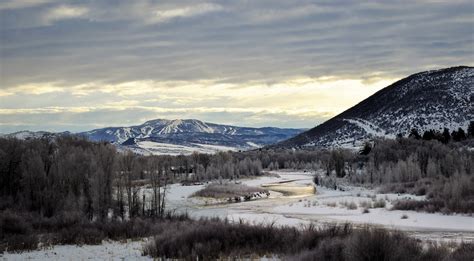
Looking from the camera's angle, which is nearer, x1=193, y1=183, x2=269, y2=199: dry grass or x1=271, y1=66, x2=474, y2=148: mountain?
Answer: x1=193, y1=183, x2=269, y2=199: dry grass

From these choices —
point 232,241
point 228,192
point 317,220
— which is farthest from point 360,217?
point 228,192

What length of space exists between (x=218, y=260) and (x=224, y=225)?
16.6ft

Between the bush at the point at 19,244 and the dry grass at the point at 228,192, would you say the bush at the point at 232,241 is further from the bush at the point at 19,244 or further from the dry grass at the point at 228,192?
the dry grass at the point at 228,192

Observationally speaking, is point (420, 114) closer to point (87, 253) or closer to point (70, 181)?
point (70, 181)

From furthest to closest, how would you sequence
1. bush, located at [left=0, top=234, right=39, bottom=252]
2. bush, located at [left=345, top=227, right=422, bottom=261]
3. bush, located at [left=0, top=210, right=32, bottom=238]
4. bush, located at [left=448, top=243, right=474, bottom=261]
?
bush, located at [left=0, top=210, right=32, bottom=238], bush, located at [left=0, top=234, right=39, bottom=252], bush, located at [left=448, top=243, right=474, bottom=261], bush, located at [left=345, top=227, right=422, bottom=261]

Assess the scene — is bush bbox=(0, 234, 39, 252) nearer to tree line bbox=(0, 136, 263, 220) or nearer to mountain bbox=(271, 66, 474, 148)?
tree line bbox=(0, 136, 263, 220)

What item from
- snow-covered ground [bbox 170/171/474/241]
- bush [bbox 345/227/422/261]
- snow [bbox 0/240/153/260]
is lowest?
snow-covered ground [bbox 170/171/474/241]

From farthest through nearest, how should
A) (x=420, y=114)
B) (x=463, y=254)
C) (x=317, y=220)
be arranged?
1. (x=420, y=114)
2. (x=317, y=220)
3. (x=463, y=254)

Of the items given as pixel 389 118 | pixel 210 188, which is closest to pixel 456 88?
pixel 389 118

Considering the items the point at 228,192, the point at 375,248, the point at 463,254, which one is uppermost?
the point at 375,248

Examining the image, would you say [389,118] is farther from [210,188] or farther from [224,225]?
[224,225]

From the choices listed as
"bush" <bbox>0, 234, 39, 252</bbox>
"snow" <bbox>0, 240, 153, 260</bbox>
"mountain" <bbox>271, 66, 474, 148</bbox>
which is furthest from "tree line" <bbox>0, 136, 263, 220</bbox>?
"mountain" <bbox>271, 66, 474, 148</bbox>

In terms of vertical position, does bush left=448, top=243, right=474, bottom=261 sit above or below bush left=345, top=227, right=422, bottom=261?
below

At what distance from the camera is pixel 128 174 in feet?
130
